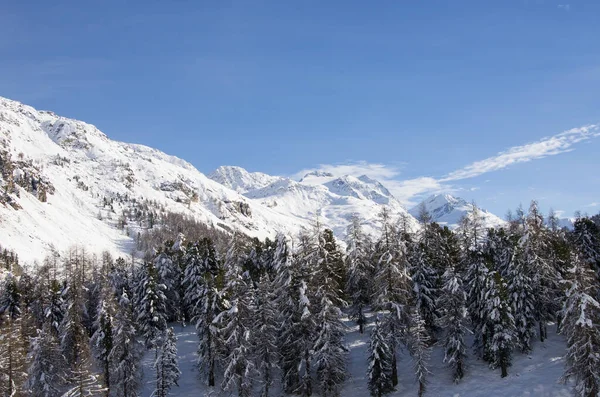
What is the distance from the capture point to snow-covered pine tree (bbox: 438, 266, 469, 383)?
156 ft

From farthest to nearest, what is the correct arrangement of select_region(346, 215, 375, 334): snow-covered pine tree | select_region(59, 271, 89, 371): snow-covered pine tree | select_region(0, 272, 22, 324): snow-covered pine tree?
select_region(0, 272, 22, 324): snow-covered pine tree → select_region(346, 215, 375, 334): snow-covered pine tree → select_region(59, 271, 89, 371): snow-covered pine tree

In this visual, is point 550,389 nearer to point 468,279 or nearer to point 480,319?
point 480,319

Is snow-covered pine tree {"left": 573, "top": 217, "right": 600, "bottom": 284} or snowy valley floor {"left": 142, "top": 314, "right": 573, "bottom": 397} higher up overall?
snow-covered pine tree {"left": 573, "top": 217, "right": 600, "bottom": 284}

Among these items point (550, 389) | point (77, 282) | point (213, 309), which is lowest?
point (550, 389)

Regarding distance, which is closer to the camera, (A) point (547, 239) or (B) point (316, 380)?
(B) point (316, 380)

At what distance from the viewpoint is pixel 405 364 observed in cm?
5378

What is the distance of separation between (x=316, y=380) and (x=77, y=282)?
35.4 m

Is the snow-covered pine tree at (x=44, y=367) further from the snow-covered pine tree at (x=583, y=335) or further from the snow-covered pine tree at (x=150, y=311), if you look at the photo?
the snow-covered pine tree at (x=583, y=335)

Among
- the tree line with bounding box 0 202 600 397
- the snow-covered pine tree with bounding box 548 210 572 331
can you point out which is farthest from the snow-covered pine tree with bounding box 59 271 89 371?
the snow-covered pine tree with bounding box 548 210 572 331

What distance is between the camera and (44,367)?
160ft

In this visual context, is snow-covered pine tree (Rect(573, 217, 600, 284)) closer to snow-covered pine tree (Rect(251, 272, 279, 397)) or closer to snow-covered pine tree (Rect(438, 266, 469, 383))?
snow-covered pine tree (Rect(438, 266, 469, 383))

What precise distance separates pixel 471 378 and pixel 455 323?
6.06 metres

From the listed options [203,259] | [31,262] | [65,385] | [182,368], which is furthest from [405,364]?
[31,262]

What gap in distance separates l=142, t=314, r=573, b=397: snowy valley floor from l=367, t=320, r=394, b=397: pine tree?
2398mm
